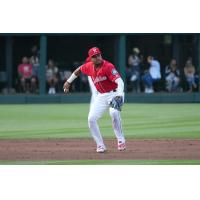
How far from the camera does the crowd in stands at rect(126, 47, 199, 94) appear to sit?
30.3 metres

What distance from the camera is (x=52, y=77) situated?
29984mm

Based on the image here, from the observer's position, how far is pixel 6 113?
24031 mm

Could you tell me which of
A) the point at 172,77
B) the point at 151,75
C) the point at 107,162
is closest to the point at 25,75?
the point at 151,75

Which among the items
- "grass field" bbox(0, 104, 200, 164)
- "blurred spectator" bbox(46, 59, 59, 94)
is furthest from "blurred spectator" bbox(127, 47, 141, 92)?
"blurred spectator" bbox(46, 59, 59, 94)

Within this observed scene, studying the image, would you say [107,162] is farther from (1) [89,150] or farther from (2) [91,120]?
(1) [89,150]

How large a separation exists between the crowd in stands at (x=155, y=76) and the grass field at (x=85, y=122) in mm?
2409

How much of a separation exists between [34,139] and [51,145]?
1340mm

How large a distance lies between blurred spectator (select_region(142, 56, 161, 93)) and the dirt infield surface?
554 inches

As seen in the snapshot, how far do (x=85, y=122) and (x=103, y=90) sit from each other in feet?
23.8

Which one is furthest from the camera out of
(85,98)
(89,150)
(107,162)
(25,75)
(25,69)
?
(25,75)

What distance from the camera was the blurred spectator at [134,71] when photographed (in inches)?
1190

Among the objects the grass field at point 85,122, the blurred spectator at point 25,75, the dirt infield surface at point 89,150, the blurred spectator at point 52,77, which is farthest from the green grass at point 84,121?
the blurred spectator at point 25,75

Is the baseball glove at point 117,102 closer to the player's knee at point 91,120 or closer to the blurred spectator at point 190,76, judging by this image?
the player's knee at point 91,120
